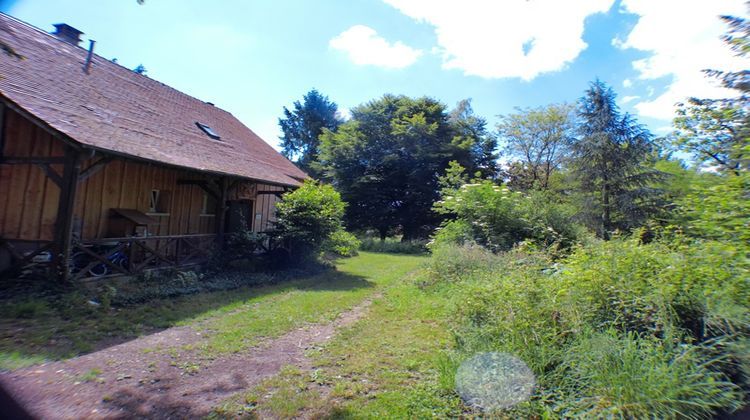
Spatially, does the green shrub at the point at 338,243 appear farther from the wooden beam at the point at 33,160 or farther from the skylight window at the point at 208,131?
the wooden beam at the point at 33,160

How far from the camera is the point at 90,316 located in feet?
18.6

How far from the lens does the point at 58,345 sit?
14.8 feet

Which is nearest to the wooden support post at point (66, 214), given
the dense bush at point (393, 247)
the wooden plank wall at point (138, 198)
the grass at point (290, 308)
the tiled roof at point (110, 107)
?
the tiled roof at point (110, 107)

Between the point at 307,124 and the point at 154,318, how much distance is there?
1539 inches

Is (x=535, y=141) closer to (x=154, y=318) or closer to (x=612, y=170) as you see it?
(x=612, y=170)

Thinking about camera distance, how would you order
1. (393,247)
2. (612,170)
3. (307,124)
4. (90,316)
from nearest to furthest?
(90,316)
(612,170)
(393,247)
(307,124)

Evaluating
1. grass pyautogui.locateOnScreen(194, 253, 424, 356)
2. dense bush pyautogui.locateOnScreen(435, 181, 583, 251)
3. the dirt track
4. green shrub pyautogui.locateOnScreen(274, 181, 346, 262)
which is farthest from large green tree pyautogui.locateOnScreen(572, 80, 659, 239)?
the dirt track

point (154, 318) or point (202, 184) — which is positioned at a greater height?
point (202, 184)

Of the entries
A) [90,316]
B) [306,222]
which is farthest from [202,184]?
[90,316]

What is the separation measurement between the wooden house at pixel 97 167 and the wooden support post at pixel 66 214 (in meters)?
0.02

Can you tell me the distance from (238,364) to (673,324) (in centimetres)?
466

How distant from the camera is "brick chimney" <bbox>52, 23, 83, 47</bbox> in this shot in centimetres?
1135

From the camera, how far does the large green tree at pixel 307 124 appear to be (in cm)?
4278

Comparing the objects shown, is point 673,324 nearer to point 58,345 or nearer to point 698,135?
point 58,345
